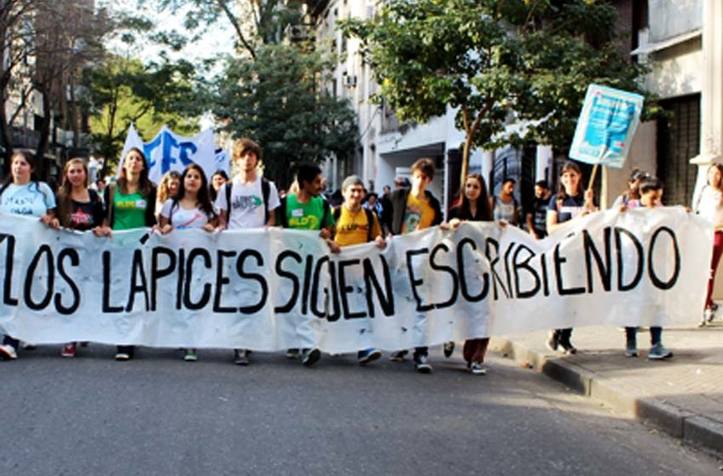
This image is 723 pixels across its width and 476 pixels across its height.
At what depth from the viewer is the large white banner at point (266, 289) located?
28.8 feet

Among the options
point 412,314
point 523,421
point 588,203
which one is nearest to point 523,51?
point 588,203

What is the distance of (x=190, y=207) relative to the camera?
9000mm

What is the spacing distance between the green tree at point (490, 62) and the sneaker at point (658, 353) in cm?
662

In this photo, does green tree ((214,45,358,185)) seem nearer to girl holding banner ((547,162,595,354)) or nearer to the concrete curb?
girl holding banner ((547,162,595,354))

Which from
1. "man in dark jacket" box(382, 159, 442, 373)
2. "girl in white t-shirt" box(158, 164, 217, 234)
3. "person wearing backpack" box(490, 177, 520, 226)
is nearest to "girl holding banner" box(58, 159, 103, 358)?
"girl in white t-shirt" box(158, 164, 217, 234)

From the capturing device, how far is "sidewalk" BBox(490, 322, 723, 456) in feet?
21.7

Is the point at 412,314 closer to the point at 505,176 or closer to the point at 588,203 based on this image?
the point at 588,203

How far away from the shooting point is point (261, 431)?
599 centimetres

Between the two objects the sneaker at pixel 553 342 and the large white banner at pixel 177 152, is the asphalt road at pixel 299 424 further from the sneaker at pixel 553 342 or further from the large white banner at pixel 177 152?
the large white banner at pixel 177 152

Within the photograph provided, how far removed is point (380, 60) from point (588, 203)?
23.3ft

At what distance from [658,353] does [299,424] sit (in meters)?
4.12

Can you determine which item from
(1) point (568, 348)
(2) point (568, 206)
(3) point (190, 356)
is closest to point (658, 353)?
(1) point (568, 348)

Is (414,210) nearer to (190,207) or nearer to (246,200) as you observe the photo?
A: (246,200)

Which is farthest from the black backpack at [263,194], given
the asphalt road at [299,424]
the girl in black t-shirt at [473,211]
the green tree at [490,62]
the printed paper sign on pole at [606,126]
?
the green tree at [490,62]
